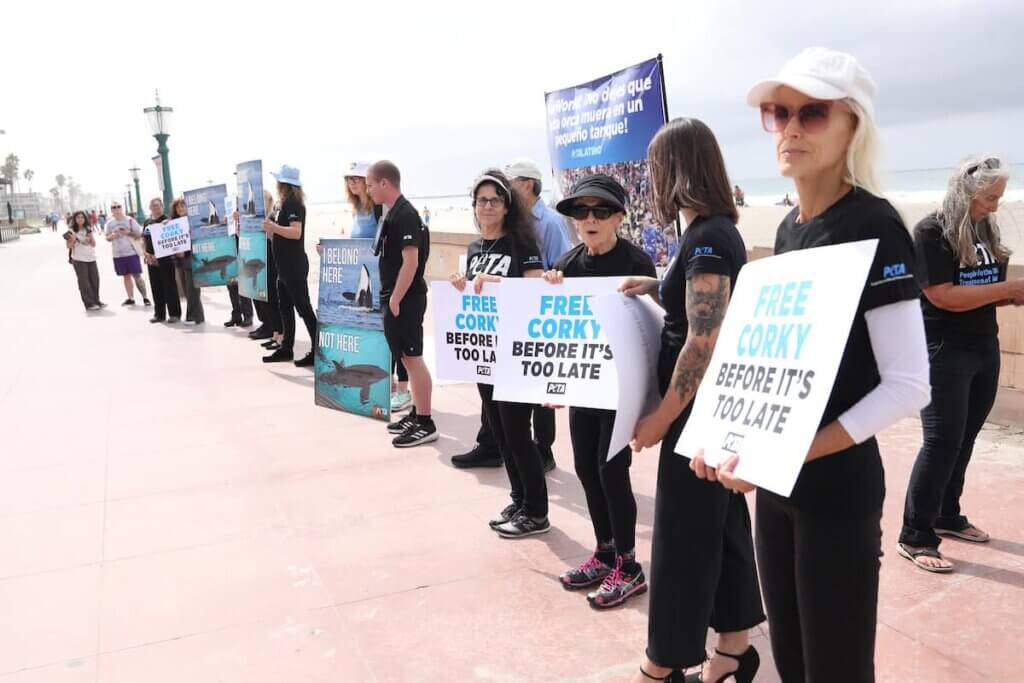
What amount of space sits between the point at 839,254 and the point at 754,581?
59.2 inches

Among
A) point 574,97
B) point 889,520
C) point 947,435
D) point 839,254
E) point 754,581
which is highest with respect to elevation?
point 574,97

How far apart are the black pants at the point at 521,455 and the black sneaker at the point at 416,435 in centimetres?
162

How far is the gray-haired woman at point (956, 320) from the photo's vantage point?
3574mm

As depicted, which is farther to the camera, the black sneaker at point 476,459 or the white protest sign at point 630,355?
the black sneaker at point 476,459

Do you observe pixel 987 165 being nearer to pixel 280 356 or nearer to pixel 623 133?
pixel 623 133

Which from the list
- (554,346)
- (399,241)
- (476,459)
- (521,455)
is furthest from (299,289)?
(554,346)

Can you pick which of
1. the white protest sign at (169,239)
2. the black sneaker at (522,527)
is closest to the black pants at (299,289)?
the white protest sign at (169,239)

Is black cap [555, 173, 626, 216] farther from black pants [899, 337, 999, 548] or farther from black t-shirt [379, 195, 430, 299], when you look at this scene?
black t-shirt [379, 195, 430, 299]

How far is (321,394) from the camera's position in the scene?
23.5ft

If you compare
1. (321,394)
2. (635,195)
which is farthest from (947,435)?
Result: (321,394)

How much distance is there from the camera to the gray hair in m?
3.54

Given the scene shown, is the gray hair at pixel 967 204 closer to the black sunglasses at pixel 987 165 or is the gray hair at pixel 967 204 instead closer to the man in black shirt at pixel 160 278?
the black sunglasses at pixel 987 165

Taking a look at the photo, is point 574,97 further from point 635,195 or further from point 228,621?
point 228,621

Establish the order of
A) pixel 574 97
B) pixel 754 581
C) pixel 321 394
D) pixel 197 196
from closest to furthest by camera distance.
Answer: pixel 754 581 → pixel 574 97 → pixel 321 394 → pixel 197 196
